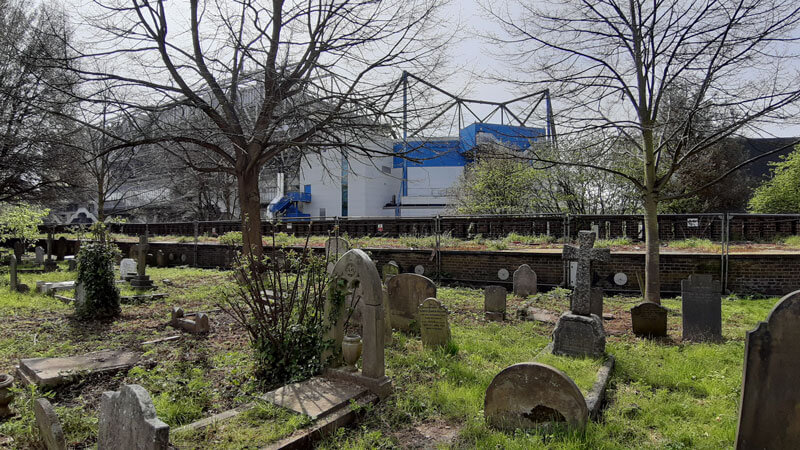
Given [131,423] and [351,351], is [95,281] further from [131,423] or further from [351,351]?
[131,423]

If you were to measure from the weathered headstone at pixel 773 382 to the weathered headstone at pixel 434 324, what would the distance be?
363 cm

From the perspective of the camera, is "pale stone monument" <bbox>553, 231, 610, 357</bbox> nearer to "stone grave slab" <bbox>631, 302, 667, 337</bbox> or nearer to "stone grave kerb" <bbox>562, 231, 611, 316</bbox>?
"stone grave kerb" <bbox>562, 231, 611, 316</bbox>

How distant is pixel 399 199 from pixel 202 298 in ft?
105

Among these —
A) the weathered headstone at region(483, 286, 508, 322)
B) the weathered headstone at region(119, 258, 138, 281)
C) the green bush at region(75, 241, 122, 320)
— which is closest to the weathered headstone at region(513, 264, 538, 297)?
the weathered headstone at region(483, 286, 508, 322)

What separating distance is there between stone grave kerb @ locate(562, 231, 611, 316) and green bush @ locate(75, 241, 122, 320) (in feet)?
26.9

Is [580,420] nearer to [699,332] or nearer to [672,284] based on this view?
[699,332]

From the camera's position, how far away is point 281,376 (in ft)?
15.1

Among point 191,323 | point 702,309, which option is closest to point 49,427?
point 191,323

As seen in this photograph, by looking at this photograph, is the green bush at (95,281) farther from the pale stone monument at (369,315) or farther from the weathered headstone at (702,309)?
the weathered headstone at (702,309)

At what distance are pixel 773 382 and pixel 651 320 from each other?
4310mm

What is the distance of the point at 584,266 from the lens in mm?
5750

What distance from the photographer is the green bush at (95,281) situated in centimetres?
791

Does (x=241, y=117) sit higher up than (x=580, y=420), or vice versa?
(x=241, y=117)

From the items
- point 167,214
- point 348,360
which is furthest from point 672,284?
point 167,214
